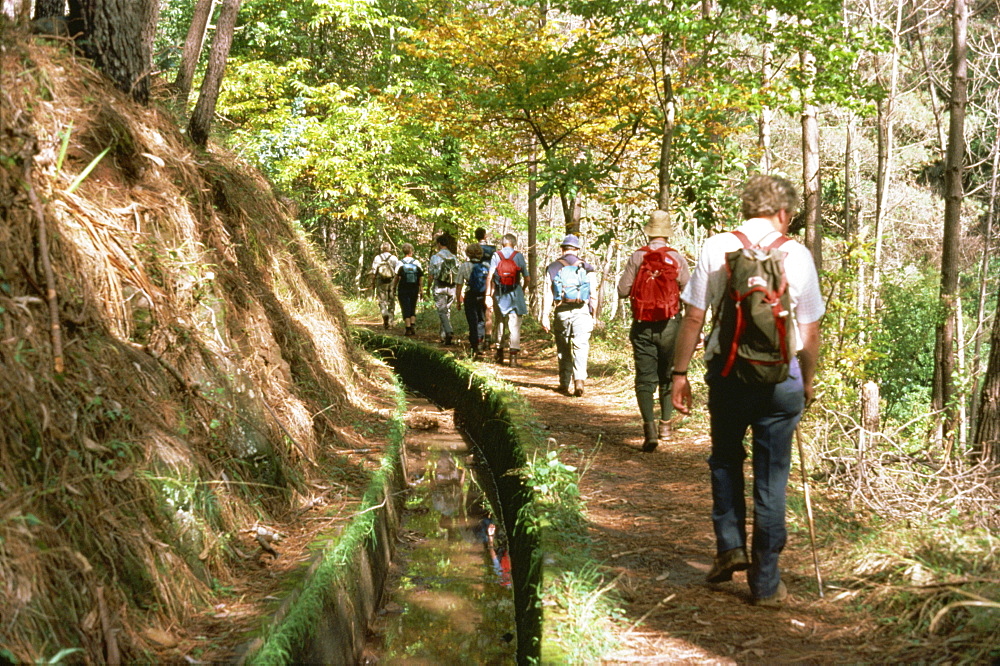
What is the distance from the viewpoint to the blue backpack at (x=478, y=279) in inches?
603

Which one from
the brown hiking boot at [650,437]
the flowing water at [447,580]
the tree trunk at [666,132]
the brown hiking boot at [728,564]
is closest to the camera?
the brown hiking boot at [728,564]

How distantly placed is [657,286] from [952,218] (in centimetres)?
724

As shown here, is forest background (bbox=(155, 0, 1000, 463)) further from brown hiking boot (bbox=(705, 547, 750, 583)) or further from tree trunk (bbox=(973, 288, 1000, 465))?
brown hiking boot (bbox=(705, 547, 750, 583))

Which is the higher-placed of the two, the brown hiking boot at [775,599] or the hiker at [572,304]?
the hiker at [572,304]

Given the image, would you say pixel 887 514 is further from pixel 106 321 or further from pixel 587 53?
pixel 587 53

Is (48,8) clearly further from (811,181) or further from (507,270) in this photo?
(811,181)

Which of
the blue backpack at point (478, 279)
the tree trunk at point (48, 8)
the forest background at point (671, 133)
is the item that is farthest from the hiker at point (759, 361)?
the blue backpack at point (478, 279)

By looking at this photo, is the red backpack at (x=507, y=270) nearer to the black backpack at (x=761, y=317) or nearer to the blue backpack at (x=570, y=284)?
the blue backpack at (x=570, y=284)

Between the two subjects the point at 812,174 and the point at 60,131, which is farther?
the point at 812,174

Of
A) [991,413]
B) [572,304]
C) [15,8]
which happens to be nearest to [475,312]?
[572,304]

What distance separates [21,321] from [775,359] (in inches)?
145

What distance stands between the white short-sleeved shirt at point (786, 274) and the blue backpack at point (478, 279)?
34.7 feet

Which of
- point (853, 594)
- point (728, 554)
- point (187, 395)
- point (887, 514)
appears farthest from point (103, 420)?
point (887, 514)

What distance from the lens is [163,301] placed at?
233 inches
